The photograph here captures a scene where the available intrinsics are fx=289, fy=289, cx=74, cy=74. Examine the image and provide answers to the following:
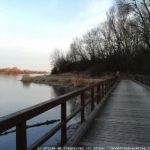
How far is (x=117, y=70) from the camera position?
67000 millimetres

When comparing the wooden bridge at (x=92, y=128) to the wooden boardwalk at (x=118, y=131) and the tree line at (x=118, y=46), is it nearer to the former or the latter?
the wooden boardwalk at (x=118, y=131)

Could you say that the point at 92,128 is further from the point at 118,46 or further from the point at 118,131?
the point at 118,46

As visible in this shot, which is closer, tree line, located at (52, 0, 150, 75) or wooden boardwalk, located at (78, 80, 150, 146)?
wooden boardwalk, located at (78, 80, 150, 146)

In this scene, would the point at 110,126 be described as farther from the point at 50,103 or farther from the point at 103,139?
the point at 50,103

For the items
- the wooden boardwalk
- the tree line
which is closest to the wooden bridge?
the wooden boardwalk

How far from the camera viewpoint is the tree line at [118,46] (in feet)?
120

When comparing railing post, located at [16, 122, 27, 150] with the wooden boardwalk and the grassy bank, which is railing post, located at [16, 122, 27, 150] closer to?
the wooden boardwalk

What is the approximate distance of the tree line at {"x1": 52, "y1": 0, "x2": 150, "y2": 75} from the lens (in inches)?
1441

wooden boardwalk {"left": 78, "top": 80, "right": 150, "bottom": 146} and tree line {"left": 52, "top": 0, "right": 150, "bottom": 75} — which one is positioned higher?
tree line {"left": 52, "top": 0, "right": 150, "bottom": 75}

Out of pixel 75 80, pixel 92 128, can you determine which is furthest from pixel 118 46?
pixel 92 128

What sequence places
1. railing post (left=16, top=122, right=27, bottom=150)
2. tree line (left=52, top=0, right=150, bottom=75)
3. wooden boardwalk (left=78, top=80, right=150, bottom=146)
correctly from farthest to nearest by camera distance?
tree line (left=52, top=0, right=150, bottom=75) → wooden boardwalk (left=78, top=80, right=150, bottom=146) → railing post (left=16, top=122, right=27, bottom=150)

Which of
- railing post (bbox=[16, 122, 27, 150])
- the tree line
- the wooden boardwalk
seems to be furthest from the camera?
the tree line

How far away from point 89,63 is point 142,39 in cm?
4986

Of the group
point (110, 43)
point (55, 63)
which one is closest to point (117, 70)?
point (110, 43)
